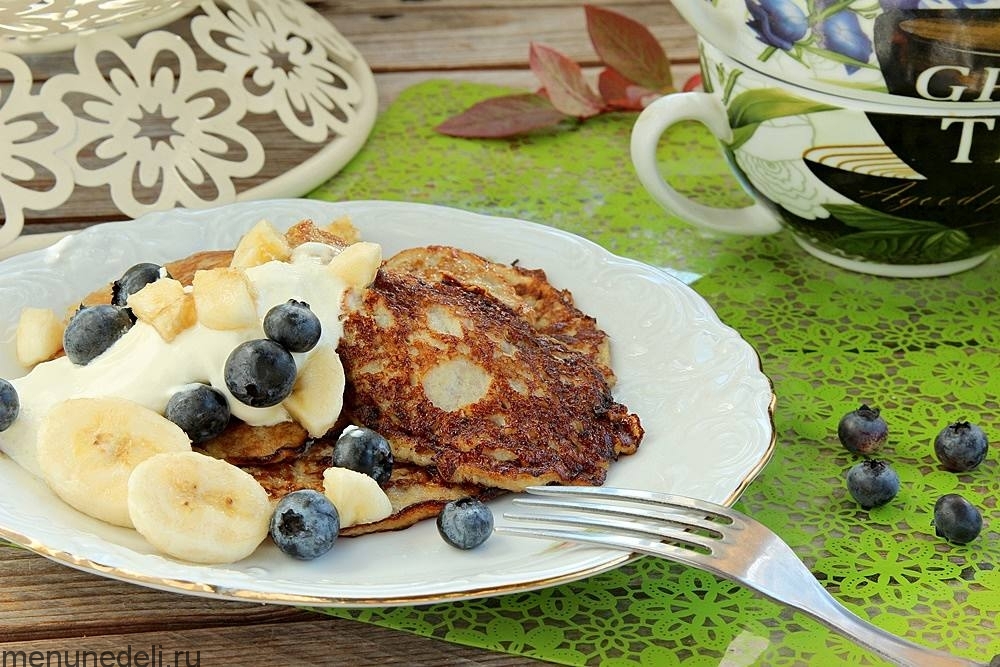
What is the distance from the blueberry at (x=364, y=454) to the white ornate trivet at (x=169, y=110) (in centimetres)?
84

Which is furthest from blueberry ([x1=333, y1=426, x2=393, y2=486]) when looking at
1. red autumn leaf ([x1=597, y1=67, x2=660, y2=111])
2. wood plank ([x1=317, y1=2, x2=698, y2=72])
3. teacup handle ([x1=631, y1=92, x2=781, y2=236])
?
wood plank ([x1=317, y1=2, x2=698, y2=72])

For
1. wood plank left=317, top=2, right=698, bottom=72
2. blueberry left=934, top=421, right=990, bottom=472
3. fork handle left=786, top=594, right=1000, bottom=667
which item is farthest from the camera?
wood plank left=317, top=2, right=698, bottom=72

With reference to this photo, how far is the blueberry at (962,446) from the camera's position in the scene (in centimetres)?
149

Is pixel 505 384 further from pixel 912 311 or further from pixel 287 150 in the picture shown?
pixel 287 150

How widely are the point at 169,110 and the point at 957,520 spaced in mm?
1447

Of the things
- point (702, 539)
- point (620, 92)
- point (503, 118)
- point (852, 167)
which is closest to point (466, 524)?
point (702, 539)

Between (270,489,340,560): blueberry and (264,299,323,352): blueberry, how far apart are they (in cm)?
18

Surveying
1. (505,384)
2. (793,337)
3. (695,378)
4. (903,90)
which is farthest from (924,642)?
(903,90)

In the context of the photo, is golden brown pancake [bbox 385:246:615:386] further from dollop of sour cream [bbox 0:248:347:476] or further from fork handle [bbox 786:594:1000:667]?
fork handle [bbox 786:594:1000:667]

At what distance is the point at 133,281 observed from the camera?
152cm

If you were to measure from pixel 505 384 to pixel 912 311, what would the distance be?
797 millimetres

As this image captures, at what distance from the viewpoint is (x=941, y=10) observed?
157 centimetres

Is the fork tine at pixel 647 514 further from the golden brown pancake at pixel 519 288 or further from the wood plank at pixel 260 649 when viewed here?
the golden brown pancake at pixel 519 288

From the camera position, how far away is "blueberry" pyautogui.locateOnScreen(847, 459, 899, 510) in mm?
1432
